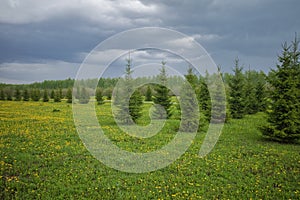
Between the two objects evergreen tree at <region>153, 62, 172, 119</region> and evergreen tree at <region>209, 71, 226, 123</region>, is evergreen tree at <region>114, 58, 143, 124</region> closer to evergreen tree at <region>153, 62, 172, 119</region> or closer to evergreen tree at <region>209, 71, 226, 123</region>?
evergreen tree at <region>153, 62, 172, 119</region>

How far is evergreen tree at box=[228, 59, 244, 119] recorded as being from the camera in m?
30.8

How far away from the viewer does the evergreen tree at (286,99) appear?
15973 mm

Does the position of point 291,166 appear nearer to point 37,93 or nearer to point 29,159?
point 29,159

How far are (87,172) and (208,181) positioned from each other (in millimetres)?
4956

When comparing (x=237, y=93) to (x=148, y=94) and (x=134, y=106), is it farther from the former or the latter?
(x=148, y=94)

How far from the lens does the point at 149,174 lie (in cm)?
1006

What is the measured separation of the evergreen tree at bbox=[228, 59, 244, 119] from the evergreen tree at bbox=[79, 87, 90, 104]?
38.8m

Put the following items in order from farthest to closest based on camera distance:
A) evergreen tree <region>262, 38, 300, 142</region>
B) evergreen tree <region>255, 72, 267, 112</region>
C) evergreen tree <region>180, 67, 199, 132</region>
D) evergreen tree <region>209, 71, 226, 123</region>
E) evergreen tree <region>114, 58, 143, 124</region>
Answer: evergreen tree <region>255, 72, 267, 112</region>
evergreen tree <region>209, 71, 226, 123</region>
evergreen tree <region>114, 58, 143, 124</region>
evergreen tree <region>180, 67, 199, 132</region>
evergreen tree <region>262, 38, 300, 142</region>

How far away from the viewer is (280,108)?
54.1ft

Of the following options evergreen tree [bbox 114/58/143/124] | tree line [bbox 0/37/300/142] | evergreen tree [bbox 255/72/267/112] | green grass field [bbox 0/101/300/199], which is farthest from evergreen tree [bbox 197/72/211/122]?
evergreen tree [bbox 255/72/267/112]

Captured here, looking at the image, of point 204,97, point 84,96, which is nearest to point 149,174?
point 204,97

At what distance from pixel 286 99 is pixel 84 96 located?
168 feet

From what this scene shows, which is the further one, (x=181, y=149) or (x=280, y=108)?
(x=280, y=108)

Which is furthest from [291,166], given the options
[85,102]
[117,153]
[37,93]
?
[37,93]
